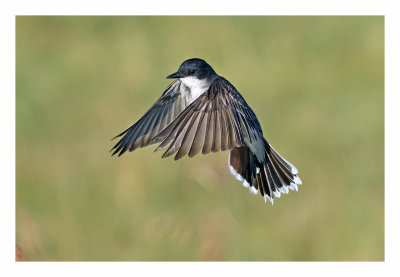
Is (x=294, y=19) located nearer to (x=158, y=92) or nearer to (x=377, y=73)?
(x=377, y=73)

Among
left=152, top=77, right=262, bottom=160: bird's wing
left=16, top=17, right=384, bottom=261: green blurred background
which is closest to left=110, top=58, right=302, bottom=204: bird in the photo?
left=152, top=77, right=262, bottom=160: bird's wing

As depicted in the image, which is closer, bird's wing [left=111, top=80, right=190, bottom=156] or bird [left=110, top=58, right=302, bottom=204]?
bird [left=110, top=58, right=302, bottom=204]

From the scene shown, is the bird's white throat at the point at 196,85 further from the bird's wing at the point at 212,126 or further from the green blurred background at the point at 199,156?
the green blurred background at the point at 199,156

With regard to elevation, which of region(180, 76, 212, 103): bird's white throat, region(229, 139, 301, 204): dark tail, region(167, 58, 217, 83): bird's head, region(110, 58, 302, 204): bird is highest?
region(167, 58, 217, 83): bird's head

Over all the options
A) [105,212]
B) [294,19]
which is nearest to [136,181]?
[105,212]

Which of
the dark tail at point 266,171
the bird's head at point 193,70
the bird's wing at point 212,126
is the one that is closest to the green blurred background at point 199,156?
the dark tail at point 266,171

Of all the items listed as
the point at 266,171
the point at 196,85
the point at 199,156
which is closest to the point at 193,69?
the point at 196,85

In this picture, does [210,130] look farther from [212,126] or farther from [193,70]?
[193,70]

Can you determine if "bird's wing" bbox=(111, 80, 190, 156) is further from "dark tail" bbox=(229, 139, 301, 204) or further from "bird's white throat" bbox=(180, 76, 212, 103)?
"dark tail" bbox=(229, 139, 301, 204)
